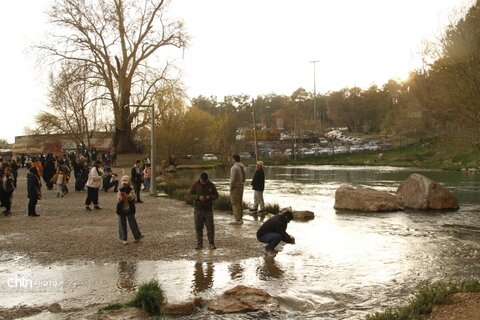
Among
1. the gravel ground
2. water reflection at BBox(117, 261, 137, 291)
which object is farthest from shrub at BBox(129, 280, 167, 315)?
the gravel ground

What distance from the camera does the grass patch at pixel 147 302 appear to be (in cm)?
753

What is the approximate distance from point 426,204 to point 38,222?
14.5 m

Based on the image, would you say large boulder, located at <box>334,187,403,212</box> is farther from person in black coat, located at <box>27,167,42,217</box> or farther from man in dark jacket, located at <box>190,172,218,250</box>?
person in black coat, located at <box>27,167,42,217</box>

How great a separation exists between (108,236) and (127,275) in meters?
3.86

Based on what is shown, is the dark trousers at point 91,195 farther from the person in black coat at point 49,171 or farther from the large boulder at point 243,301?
the large boulder at point 243,301

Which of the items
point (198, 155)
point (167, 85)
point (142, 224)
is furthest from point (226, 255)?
point (198, 155)

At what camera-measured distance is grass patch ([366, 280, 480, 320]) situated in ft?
21.8

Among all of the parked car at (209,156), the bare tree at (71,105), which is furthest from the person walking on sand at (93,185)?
the parked car at (209,156)

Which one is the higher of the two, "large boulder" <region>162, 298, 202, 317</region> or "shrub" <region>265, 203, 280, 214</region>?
"shrub" <region>265, 203, 280, 214</region>

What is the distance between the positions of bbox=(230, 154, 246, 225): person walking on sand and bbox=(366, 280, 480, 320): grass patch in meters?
8.54

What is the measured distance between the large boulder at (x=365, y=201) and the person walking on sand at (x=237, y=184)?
6.10 meters

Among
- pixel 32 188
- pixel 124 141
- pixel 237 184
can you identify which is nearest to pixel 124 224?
pixel 237 184

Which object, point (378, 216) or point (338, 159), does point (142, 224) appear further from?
point (338, 159)

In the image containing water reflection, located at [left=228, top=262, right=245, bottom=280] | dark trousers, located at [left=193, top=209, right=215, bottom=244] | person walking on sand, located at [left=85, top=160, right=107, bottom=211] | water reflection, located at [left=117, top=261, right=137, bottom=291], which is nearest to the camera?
water reflection, located at [left=117, top=261, right=137, bottom=291]
